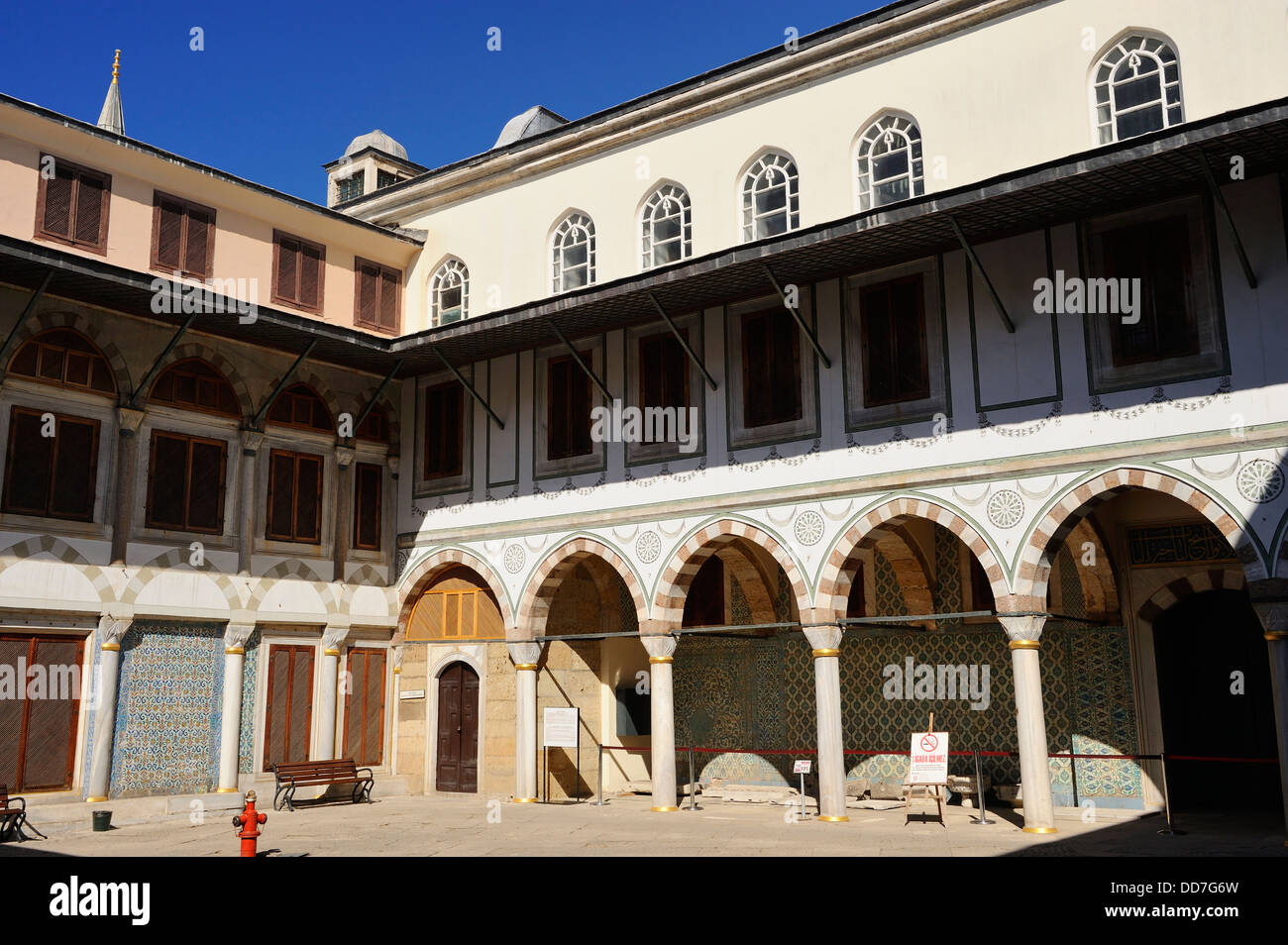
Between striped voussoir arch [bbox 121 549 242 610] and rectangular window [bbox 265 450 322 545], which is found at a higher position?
rectangular window [bbox 265 450 322 545]

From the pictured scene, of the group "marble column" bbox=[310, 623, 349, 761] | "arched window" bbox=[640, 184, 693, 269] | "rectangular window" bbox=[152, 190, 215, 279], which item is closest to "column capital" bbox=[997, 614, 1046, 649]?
"arched window" bbox=[640, 184, 693, 269]

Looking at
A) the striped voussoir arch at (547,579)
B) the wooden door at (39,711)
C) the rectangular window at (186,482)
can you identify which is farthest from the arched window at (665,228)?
the wooden door at (39,711)

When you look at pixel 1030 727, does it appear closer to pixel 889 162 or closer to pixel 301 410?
pixel 889 162

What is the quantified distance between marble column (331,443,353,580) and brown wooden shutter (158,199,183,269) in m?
3.65

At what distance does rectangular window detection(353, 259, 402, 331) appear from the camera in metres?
18.9

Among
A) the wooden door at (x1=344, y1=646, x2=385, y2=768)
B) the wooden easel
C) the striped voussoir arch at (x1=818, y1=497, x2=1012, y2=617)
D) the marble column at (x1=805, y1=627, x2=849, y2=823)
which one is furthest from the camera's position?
the wooden door at (x1=344, y1=646, x2=385, y2=768)

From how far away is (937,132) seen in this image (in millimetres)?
14227

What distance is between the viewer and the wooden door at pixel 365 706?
705 inches

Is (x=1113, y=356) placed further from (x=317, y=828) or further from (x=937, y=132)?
(x=317, y=828)

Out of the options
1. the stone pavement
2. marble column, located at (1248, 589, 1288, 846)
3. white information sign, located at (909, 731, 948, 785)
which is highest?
marble column, located at (1248, 589, 1288, 846)

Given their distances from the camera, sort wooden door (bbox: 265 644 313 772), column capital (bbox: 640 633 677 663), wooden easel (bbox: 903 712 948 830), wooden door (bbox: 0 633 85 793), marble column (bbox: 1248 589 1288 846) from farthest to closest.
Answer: wooden door (bbox: 265 644 313 772), column capital (bbox: 640 633 677 663), wooden door (bbox: 0 633 85 793), wooden easel (bbox: 903 712 948 830), marble column (bbox: 1248 589 1288 846)

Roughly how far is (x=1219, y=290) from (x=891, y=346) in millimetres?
3626

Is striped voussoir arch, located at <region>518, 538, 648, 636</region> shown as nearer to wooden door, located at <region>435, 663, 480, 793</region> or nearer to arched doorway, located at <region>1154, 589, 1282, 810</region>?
wooden door, located at <region>435, 663, 480, 793</region>

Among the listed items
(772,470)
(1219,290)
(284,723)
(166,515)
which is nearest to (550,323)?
(772,470)
